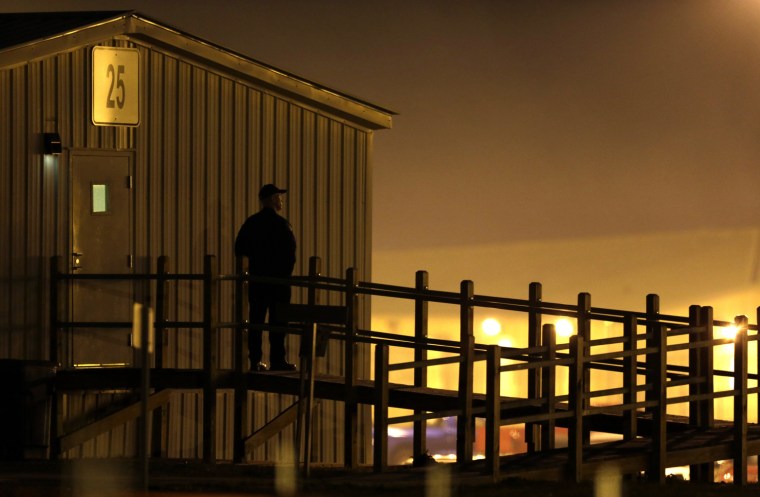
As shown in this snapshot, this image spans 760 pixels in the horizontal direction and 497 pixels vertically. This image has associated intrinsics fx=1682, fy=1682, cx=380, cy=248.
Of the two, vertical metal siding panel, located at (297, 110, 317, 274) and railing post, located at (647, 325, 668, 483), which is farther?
vertical metal siding panel, located at (297, 110, 317, 274)

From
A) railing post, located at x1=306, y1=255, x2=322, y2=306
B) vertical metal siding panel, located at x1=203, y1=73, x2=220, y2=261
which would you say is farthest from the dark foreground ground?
vertical metal siding panel, located at x1=203, y1=73, x2=220, y2=261

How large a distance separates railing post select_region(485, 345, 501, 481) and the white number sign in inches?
246

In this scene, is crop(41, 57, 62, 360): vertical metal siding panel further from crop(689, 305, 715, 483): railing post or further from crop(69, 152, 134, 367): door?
crop(689, 305, 715, 483): railing post

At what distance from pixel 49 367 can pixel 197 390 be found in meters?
2.33

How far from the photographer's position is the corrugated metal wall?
17.4m

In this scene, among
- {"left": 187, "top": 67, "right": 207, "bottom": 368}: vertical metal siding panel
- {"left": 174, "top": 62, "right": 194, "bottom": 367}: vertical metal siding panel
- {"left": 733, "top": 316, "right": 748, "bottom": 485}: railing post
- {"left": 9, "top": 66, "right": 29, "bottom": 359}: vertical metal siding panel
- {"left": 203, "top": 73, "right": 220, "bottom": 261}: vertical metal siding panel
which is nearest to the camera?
{"left": 733, "top": 316, "right": 748, "bottom": 485}: railing post

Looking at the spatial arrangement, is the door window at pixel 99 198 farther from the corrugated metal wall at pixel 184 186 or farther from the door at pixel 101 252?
the corrugated metal wall at pixel 184 186

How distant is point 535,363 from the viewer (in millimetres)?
14055

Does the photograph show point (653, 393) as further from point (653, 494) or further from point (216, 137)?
point (216, 137)

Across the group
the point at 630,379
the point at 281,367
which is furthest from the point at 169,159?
the point at 630,379

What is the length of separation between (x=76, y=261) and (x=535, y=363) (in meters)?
5.89

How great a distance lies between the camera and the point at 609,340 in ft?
50.1

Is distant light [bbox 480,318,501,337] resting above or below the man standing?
below

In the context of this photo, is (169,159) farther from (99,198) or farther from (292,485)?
(292,485)
